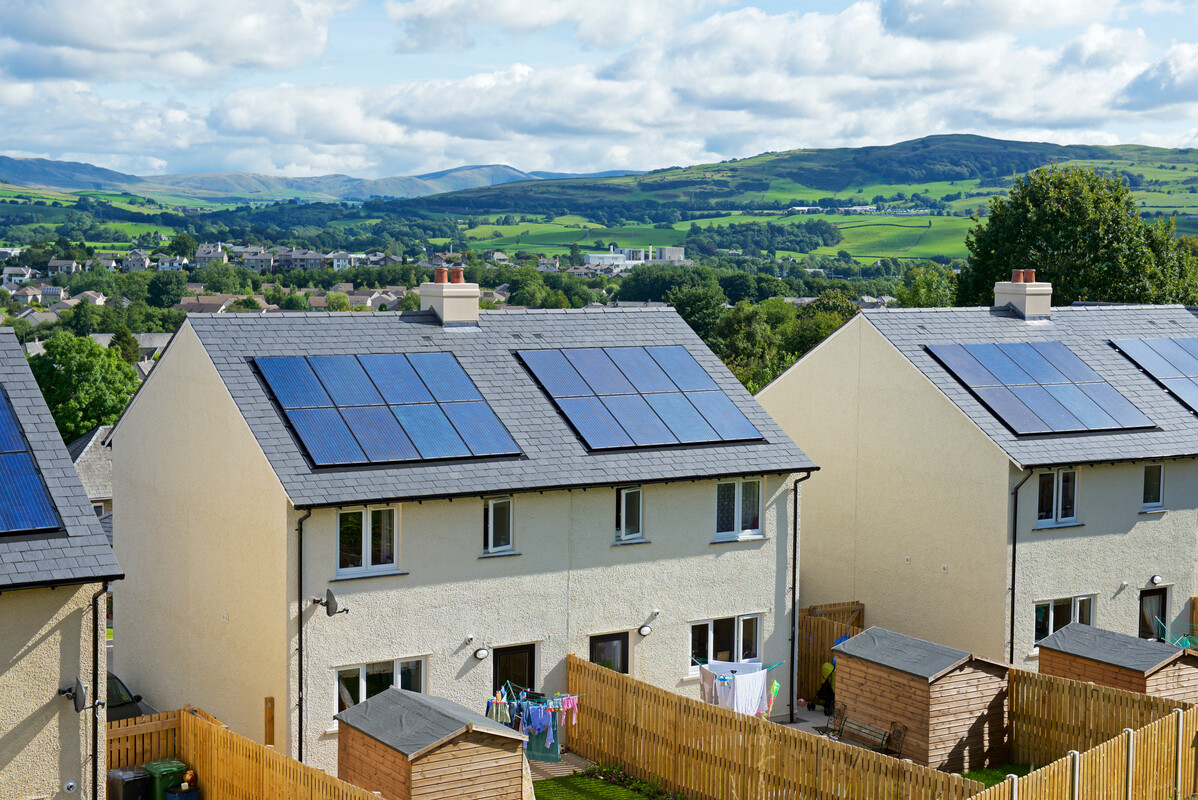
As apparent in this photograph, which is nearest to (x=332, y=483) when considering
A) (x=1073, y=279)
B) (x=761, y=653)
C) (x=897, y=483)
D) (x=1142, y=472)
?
(x=761, y=653)

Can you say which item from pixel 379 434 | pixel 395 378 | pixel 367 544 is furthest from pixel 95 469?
pixel 367 544

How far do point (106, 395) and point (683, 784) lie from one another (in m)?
67.1

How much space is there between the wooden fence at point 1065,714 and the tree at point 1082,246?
33.5 metres

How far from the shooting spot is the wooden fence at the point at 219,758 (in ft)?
57.3

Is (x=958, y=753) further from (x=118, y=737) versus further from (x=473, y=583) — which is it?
(x=118, y=737)

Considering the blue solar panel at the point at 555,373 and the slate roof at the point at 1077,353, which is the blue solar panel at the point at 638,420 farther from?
the slate roof at the point at 1077,353

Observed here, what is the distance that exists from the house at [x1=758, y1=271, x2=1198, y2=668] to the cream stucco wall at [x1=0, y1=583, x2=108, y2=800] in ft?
62.7

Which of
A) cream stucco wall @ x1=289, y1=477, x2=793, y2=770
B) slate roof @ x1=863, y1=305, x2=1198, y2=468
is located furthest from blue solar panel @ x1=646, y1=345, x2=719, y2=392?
slate roof @ x1=863, y1=305, x2=1198, y2=468

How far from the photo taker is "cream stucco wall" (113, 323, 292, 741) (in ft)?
69.4

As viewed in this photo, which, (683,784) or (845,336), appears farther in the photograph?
(845,336)

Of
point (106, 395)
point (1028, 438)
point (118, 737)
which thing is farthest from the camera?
point (106, 395)

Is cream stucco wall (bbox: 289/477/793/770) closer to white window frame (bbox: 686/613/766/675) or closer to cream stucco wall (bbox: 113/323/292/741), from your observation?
white window frame (bbox: 686/613/766/675)

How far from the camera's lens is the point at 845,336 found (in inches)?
1212

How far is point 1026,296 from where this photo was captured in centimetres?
3216
